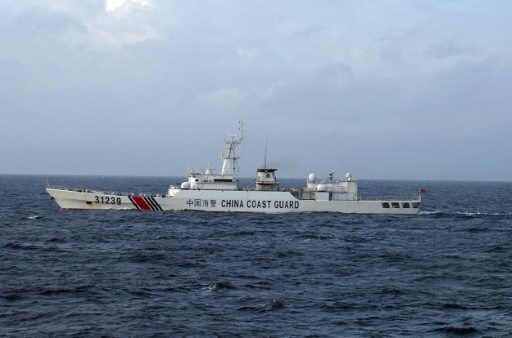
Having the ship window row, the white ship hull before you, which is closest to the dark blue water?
the white ship hull

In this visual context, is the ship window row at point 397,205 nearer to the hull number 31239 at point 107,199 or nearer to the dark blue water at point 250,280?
the dark blue water at point 250,280

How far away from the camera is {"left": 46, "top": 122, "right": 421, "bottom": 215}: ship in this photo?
60812 millimetres

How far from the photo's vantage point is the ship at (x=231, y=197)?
60.8m

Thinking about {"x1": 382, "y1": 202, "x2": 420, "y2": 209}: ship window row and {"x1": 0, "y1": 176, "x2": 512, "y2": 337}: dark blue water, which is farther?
{"x1": 382, "y1": 202, "x2": 420, "y2": 209}: ship window row

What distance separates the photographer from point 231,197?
60812 mm

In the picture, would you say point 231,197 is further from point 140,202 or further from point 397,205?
point 397,205

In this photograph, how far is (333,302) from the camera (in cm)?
2414

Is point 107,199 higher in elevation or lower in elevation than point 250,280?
higher

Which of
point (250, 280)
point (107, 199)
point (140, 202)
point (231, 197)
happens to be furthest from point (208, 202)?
point (250, 280)

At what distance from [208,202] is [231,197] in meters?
2.53

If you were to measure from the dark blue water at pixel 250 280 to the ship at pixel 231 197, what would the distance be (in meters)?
9.74

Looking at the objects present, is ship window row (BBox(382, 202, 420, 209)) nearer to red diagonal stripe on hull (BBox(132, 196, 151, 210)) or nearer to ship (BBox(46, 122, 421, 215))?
ship (BBox(46, 122, 421, 215))

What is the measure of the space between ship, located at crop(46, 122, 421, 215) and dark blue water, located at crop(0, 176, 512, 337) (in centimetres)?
974

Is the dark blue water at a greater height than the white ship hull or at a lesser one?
lesser
